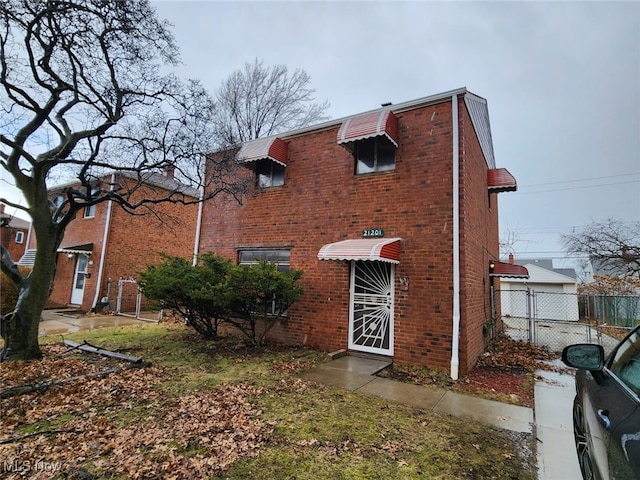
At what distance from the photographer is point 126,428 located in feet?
13.3

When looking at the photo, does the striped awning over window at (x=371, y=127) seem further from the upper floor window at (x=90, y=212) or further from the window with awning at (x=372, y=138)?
the upper floor window at (x=90, y=212)

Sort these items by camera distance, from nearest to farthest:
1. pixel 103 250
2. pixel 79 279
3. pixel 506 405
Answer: pixel 506 405
pixel 103 250
pixel 79 279

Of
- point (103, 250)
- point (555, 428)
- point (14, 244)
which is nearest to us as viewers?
point (555, 428)

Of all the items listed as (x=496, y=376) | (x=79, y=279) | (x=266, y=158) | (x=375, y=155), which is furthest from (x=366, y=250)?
(x=79, y=279)

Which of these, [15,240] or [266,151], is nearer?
[266,151]

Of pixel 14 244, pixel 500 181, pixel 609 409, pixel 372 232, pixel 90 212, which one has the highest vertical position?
pixel 500 181

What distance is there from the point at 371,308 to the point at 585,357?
5.71m

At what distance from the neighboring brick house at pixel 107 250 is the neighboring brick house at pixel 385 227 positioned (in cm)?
758

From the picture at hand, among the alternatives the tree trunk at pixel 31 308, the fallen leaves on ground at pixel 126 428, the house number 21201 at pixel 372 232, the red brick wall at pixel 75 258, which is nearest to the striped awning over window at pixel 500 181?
the house number 21201 at pixel 372 232

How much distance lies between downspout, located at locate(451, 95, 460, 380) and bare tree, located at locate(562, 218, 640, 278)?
20042 millimetres

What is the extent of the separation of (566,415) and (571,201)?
38188 mm

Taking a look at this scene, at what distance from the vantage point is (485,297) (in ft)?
32.7

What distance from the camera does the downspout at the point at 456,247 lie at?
22.2 feet

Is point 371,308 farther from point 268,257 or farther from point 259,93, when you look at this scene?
point 259,93
